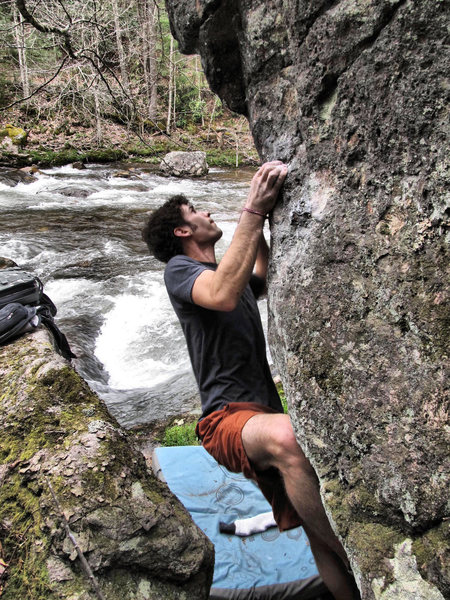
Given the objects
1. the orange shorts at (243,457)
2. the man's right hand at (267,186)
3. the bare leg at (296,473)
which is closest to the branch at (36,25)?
the man's right hand at (267,186)

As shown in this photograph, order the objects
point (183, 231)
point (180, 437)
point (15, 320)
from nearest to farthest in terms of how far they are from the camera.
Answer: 1. point (183, 231)
2. point (15, 320)
3. point (180, 437)

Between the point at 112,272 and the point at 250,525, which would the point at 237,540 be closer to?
the point at 250,525

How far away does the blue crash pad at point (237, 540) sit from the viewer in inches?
109

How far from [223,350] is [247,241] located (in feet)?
2.29

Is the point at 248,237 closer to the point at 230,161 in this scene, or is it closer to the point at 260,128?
the point at 260,128

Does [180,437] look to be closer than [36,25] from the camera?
No

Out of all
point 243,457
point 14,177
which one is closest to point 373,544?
point 243,457

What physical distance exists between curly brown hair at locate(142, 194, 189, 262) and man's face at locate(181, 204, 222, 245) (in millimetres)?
40

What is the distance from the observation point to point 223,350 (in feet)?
7.77

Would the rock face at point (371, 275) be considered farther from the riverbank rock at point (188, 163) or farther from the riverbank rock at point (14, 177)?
the riverbank rock at point (188, 163)

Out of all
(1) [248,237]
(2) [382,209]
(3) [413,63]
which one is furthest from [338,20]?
(1) [248,237]

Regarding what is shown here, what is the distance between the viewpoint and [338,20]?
1529 mm

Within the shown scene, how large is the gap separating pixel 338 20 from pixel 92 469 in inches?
86.2

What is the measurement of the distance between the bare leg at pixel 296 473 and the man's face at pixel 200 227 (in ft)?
3.90
